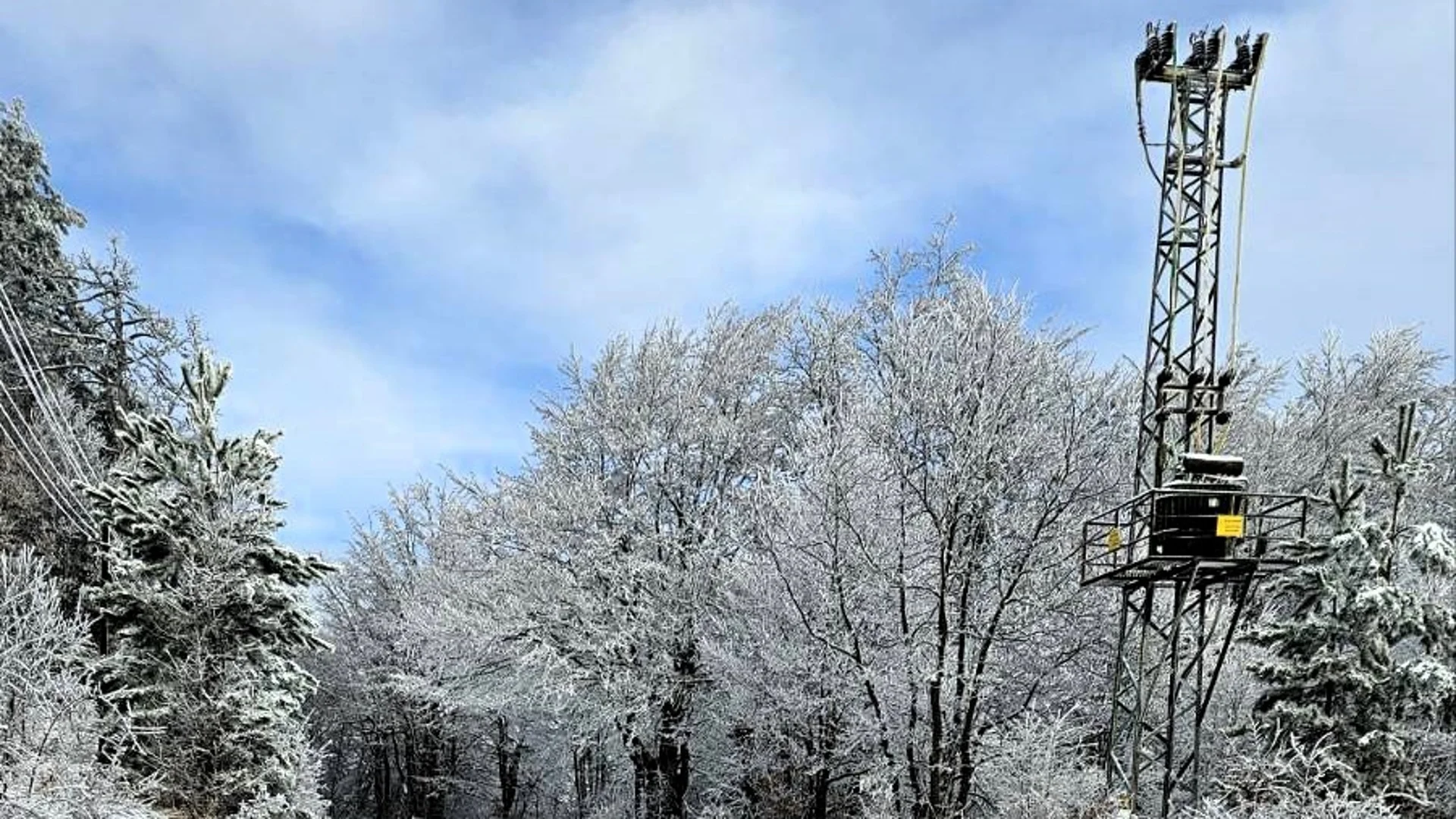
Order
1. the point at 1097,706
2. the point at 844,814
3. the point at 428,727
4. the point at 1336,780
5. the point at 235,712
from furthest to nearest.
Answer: the point at 428,727
the point at 844,814
the point at 1097,706
the point at 235,712
the point at 1336,780

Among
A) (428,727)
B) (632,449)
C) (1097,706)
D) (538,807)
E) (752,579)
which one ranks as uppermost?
(632,449)

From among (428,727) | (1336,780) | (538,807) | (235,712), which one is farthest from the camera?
(538,807)

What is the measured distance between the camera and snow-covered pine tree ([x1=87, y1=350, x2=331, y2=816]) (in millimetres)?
14750

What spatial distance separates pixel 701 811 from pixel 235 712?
304 inches

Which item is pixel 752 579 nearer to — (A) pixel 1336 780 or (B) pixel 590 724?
(B) pixel 590 724

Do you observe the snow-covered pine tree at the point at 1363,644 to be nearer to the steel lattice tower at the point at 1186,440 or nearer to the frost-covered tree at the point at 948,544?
the steel lattice tower at the point at 1186,440

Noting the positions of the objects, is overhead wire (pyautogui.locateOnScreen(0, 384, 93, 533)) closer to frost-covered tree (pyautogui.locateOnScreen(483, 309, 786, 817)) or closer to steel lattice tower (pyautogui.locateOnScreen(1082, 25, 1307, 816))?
frost-covered tree (pyautogui.locateOnScreen(483, 309, 786, 817))

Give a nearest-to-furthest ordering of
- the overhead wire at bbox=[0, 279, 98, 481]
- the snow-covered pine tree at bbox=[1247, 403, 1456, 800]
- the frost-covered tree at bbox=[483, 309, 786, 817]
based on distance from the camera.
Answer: the snow-covered pine tree at bbox=[1247, 403, 1456, 800] → the frost-covered tree at bbox=[483, 309, 786, 817] → the overhead wire at bbox=[0, 279, 98, 481]

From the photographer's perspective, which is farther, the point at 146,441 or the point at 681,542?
the point at 681,542

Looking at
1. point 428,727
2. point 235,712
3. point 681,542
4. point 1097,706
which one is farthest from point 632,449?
point 428,727

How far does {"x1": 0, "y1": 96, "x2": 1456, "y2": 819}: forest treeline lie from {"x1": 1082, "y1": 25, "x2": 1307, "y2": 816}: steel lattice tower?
1082mm

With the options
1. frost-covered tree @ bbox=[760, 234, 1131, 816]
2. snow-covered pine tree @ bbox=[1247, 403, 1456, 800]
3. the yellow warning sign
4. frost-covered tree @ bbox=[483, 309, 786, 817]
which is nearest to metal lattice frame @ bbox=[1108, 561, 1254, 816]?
the yellow warning sign

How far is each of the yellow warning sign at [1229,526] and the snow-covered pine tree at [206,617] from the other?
12.0 meters

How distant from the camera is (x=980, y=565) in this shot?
1562cm
